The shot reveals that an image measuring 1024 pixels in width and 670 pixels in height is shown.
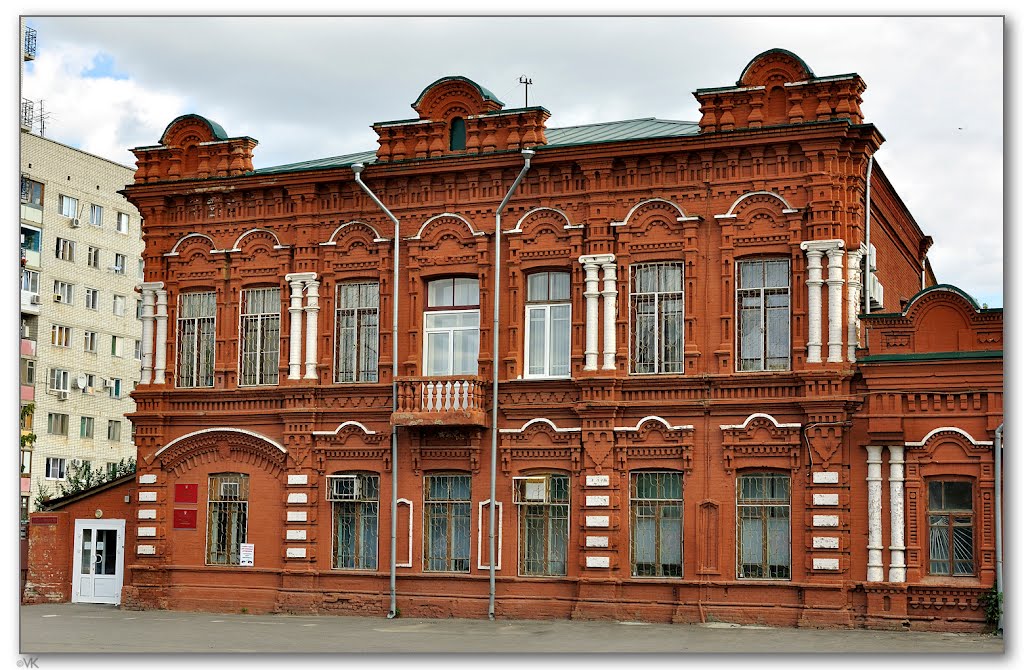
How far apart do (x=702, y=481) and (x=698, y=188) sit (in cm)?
517

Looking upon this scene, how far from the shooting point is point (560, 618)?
26125 mm

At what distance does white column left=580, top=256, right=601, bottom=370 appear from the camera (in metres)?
26.6

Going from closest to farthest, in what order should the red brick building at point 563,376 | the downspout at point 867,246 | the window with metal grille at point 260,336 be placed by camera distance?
the red brick building at point 563,376, the downspout at point 867,246, the window with metal grille at point 260,336

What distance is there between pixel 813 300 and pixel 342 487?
31.5 ft

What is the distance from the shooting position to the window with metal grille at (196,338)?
29984 millimetres

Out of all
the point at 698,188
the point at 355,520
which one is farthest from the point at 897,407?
the point at 355,520

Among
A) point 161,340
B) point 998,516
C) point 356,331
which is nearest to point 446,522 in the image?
point 356,331

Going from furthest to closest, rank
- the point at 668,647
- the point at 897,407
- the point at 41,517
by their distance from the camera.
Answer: the point at 41,517 < the point at 897,407 < the point at 668,647

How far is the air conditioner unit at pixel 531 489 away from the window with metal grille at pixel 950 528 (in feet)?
22.3

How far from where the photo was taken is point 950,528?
78.6ft

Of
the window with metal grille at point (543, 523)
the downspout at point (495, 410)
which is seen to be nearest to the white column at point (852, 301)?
the window with metal grille at point (543, 523)

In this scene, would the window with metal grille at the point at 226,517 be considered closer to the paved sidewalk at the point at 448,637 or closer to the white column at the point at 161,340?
the paved sidewalk at the point at 448,637

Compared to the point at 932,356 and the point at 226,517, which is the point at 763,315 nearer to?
the point at 932,356

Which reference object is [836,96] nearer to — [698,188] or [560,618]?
[698,188]
